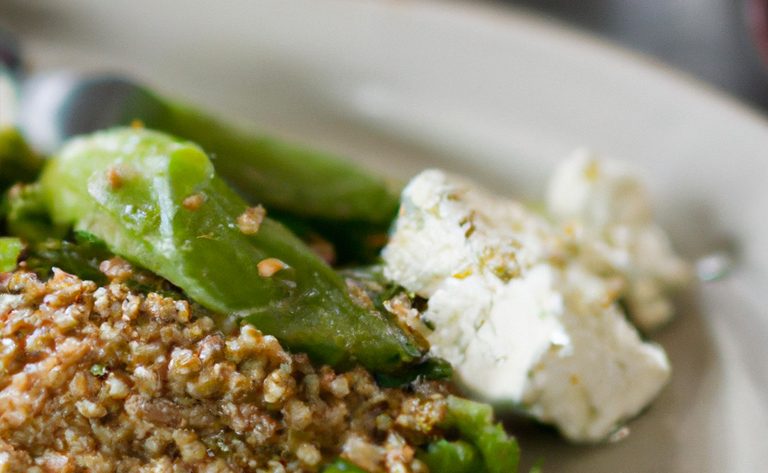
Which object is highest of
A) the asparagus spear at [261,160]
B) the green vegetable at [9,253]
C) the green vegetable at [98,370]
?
the asparagus spear at [261,160]

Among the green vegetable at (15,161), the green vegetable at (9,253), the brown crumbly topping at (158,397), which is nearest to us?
the brown crumbly topping at (158,397)

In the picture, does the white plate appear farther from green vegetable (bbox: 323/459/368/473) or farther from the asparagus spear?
green vegetable (bbox: 323/459/368/473)

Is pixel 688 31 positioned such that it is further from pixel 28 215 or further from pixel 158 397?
pixel 158 397

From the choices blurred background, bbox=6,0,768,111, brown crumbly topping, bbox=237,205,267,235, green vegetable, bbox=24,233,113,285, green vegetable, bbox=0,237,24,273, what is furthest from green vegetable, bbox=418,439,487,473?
blurred background, bbox=6,0,768,111

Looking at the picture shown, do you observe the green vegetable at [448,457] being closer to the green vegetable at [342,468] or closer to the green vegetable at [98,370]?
the green vegetable at [342,468]

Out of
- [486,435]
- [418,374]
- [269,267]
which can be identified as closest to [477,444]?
[486,435]

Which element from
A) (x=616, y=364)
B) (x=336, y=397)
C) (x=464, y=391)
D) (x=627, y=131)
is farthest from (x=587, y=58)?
(x=336, y=397)

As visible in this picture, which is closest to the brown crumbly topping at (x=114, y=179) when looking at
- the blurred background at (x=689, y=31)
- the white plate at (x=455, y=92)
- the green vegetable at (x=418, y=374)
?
the green vegetable at (x=418, y=374)
